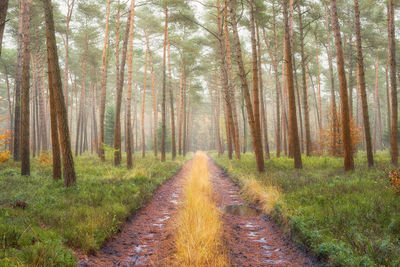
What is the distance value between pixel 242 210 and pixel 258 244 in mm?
2199

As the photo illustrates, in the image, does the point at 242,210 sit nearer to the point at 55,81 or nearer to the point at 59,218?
the point at 59,218

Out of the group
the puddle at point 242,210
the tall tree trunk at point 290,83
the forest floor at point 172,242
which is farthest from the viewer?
the tall tree trunk at point 290,83

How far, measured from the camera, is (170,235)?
466 centimetres

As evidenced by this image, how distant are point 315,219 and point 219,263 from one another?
87.7 inches

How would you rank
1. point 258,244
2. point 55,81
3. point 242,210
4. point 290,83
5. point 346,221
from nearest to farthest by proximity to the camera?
point 346,221 → point 258,244 → point 242,210 → point 55,81 → point 290,83

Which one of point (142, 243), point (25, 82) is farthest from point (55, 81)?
point (142, 243)

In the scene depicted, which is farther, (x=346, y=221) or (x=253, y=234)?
(x=253, y=234)

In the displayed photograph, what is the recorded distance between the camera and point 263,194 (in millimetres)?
6785

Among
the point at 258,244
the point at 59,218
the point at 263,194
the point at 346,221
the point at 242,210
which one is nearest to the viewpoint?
the point at 346,221

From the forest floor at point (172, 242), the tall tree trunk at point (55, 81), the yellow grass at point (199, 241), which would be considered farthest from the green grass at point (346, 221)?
the tall tree trunk at point (55, 81)

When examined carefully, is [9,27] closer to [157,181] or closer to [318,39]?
[157,181]

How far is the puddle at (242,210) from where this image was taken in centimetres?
620

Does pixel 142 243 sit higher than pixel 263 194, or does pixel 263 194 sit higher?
pixel 263 194

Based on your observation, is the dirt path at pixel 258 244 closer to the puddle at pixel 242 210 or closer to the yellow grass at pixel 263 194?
the puddle at pixel 242 210
